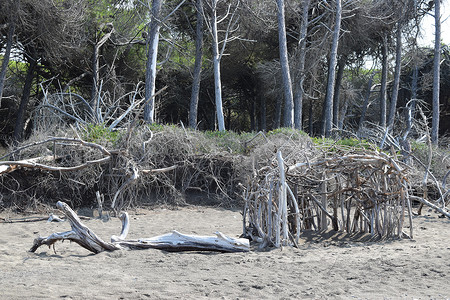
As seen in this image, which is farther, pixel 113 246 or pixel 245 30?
pixel 245 30

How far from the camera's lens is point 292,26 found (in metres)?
19.4

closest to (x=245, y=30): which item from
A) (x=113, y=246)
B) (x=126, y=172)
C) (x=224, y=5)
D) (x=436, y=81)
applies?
(x=224, y=5)

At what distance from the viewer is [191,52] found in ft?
65.8

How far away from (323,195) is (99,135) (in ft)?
17.6

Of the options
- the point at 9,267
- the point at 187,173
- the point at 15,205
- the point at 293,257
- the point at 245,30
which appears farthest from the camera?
the point at 245,30

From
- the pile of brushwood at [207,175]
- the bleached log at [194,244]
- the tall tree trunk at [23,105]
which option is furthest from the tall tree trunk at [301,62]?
the bleached log at [194,244]

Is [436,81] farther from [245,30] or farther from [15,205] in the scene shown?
[15,205]

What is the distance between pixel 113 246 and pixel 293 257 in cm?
225

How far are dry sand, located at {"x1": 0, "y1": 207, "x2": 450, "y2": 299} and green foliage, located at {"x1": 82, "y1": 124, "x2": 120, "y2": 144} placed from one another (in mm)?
3609

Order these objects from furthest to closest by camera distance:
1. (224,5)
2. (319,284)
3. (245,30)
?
(245,30), (224,5), (319,284)

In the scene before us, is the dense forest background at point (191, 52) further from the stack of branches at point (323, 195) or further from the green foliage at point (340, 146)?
the stack of branches at point (323, 195)

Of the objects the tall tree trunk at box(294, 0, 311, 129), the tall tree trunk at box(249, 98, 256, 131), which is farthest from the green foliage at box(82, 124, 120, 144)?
the tall tree trunk at box(249, 98, 256, 131)

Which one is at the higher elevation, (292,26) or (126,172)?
(292,26)

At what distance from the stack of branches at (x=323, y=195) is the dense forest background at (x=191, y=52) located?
642cm
